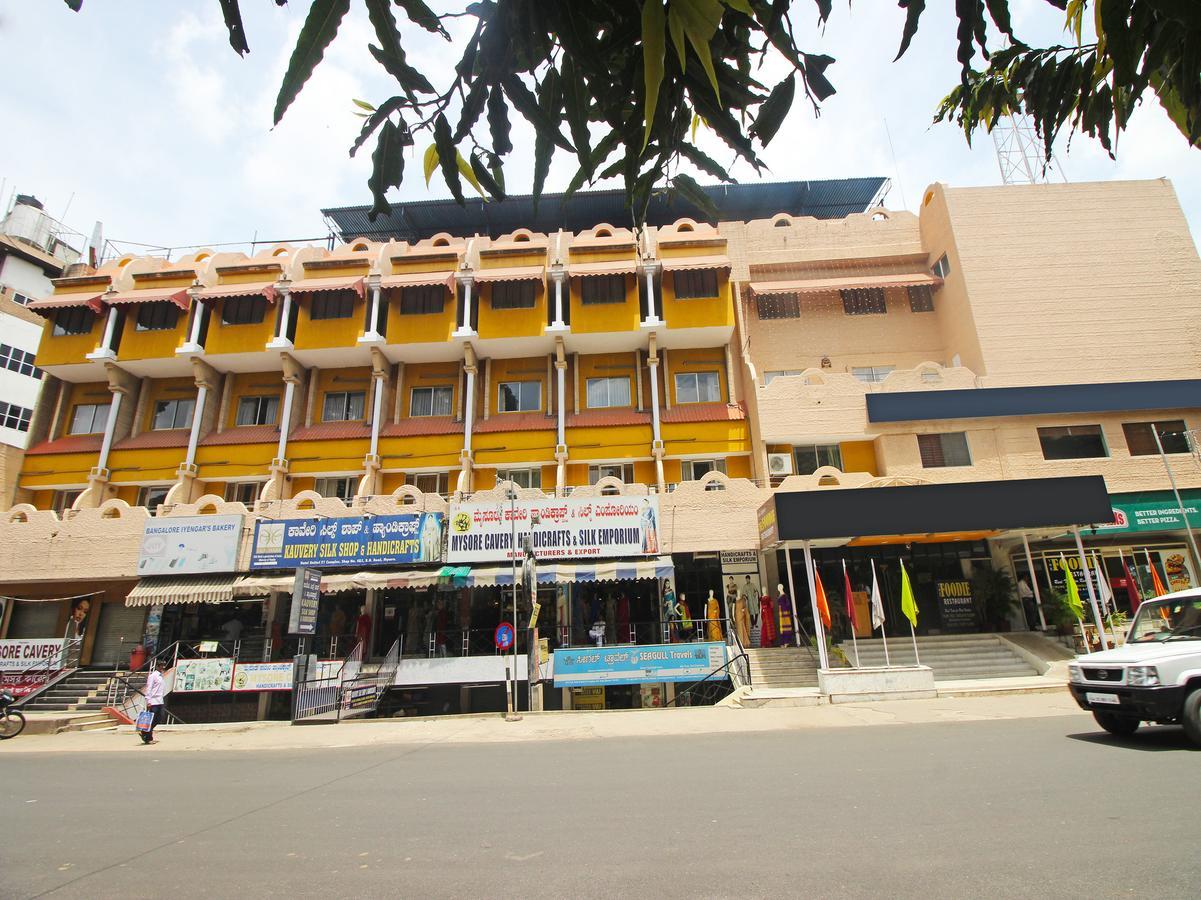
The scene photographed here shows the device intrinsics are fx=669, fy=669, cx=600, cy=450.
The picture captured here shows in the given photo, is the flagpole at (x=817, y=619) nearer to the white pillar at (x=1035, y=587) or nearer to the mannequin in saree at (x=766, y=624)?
the mannequin in saree at (x=766, y=624)

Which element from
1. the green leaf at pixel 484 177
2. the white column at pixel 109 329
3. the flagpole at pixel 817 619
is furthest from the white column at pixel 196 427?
the green leaf at pixel 484 177

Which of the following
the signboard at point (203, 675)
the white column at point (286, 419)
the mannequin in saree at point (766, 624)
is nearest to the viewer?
the signboard at point (203, 675)

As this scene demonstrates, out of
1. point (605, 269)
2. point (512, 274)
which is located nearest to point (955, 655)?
point (605, 269)

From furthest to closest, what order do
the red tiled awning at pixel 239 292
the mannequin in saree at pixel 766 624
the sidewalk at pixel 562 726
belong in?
the red tiled awning at pixel 239 292 < the mannequin in saree at pixel 766 624 < the sidewalk at pixel 562 726

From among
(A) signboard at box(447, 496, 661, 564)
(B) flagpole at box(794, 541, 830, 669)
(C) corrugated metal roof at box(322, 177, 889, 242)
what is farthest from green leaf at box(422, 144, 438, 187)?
(C) corrugated metal roof at box(322, 177, 889, 242)

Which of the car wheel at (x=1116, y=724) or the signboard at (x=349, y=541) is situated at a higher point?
the signboard at (x=349, y=541)

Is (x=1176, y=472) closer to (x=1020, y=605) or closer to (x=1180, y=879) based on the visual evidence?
(x=1020, y=605)

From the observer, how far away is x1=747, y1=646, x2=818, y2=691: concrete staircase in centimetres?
1794

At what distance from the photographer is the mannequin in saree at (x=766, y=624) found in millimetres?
20109

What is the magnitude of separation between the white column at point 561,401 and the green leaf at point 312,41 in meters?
23.0

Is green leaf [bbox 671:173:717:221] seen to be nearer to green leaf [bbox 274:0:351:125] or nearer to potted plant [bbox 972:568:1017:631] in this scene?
green leaf [bbox 274:0:351:125]

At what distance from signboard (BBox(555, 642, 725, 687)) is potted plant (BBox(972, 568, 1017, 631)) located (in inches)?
354

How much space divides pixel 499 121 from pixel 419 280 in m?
25.1

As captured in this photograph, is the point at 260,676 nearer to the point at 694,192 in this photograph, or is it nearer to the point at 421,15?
the point at 694,192
